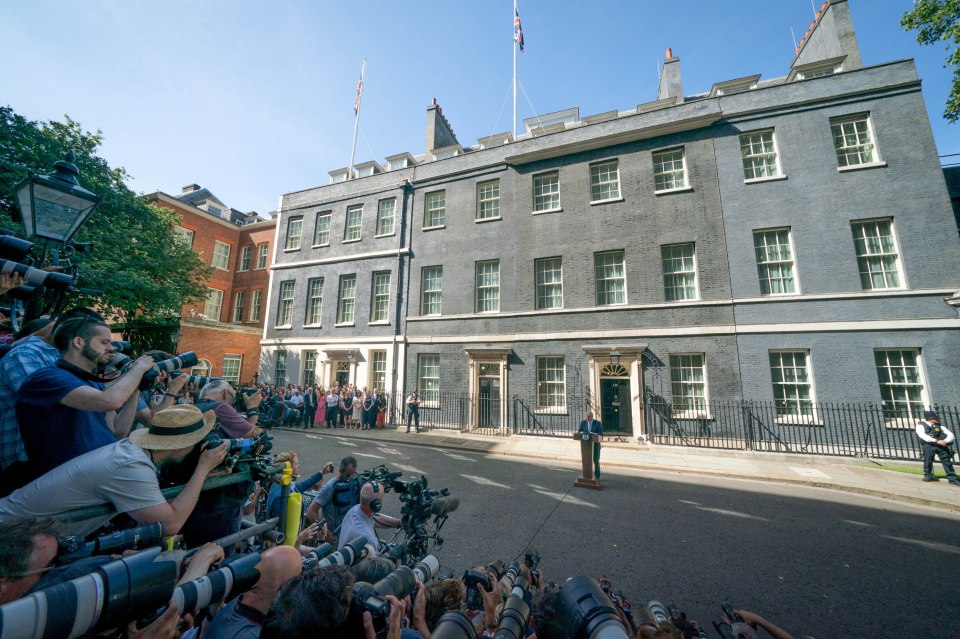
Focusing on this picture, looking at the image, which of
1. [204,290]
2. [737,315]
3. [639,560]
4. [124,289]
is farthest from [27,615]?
[204,290]

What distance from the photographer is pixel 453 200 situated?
58.4 ft

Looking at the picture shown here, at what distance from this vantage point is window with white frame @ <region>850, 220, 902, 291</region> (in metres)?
11.7

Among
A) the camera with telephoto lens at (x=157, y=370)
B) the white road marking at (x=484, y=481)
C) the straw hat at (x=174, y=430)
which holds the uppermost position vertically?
the camera with telephoto lens at (x=157, y=370)

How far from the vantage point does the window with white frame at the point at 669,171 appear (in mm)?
14289

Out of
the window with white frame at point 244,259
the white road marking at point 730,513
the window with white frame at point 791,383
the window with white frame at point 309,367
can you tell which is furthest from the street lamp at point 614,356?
the window with white frame at point 244,259

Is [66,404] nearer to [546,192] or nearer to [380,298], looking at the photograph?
[546,192]

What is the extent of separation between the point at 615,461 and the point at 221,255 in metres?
29.0

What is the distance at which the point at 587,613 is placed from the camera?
162cm

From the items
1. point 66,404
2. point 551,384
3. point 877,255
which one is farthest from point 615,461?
point 877,255

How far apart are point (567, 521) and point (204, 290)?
23739 mm

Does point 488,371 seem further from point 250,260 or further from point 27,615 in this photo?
point 250,260

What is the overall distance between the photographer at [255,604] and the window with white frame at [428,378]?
574 inches

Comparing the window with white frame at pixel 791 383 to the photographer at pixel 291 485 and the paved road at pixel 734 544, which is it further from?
the photographer at pixel 291 485

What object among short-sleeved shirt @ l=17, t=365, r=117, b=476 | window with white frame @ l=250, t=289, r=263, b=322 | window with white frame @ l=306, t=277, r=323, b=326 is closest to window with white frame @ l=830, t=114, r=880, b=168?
short-sleeved shirt @ l=17, t=365, r=117, b=476
